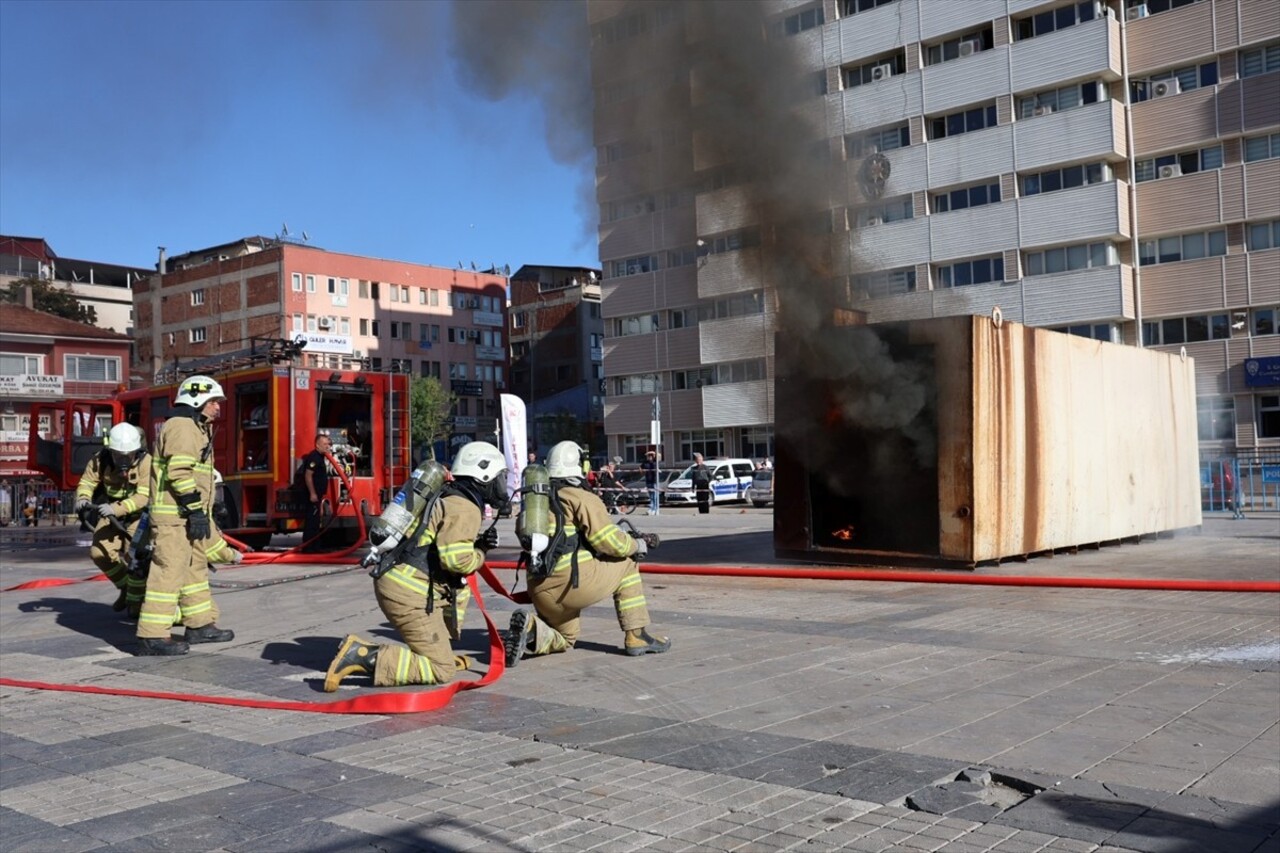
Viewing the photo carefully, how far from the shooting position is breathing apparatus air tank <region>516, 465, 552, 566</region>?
7117 millimetres

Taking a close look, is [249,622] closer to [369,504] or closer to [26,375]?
[369,504]

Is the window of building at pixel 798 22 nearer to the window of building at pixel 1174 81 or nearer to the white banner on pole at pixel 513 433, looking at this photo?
the white banner on pole at pixel 513 433

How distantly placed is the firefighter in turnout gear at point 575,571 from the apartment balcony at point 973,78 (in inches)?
1280

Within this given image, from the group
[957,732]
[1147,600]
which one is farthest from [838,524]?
[957,732]

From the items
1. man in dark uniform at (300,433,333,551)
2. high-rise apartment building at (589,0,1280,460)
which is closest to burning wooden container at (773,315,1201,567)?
man in dark uniform at (300,433,333,551)

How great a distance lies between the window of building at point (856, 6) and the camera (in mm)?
13188

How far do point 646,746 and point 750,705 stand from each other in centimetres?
98

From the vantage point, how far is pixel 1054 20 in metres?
36.5

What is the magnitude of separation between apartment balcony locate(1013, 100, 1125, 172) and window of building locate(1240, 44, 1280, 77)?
3637 millimetres

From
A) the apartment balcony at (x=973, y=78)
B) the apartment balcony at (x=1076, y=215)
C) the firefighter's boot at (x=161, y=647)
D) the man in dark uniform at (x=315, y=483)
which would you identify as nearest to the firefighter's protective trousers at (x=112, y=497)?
the firefighter's boot at (x=161, y=647)

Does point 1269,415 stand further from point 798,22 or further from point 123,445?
point 123,445

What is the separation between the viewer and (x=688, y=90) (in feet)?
33.2

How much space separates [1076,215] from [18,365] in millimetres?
44392

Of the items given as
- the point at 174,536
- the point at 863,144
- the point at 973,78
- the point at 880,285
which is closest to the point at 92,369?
the point at 973,78
